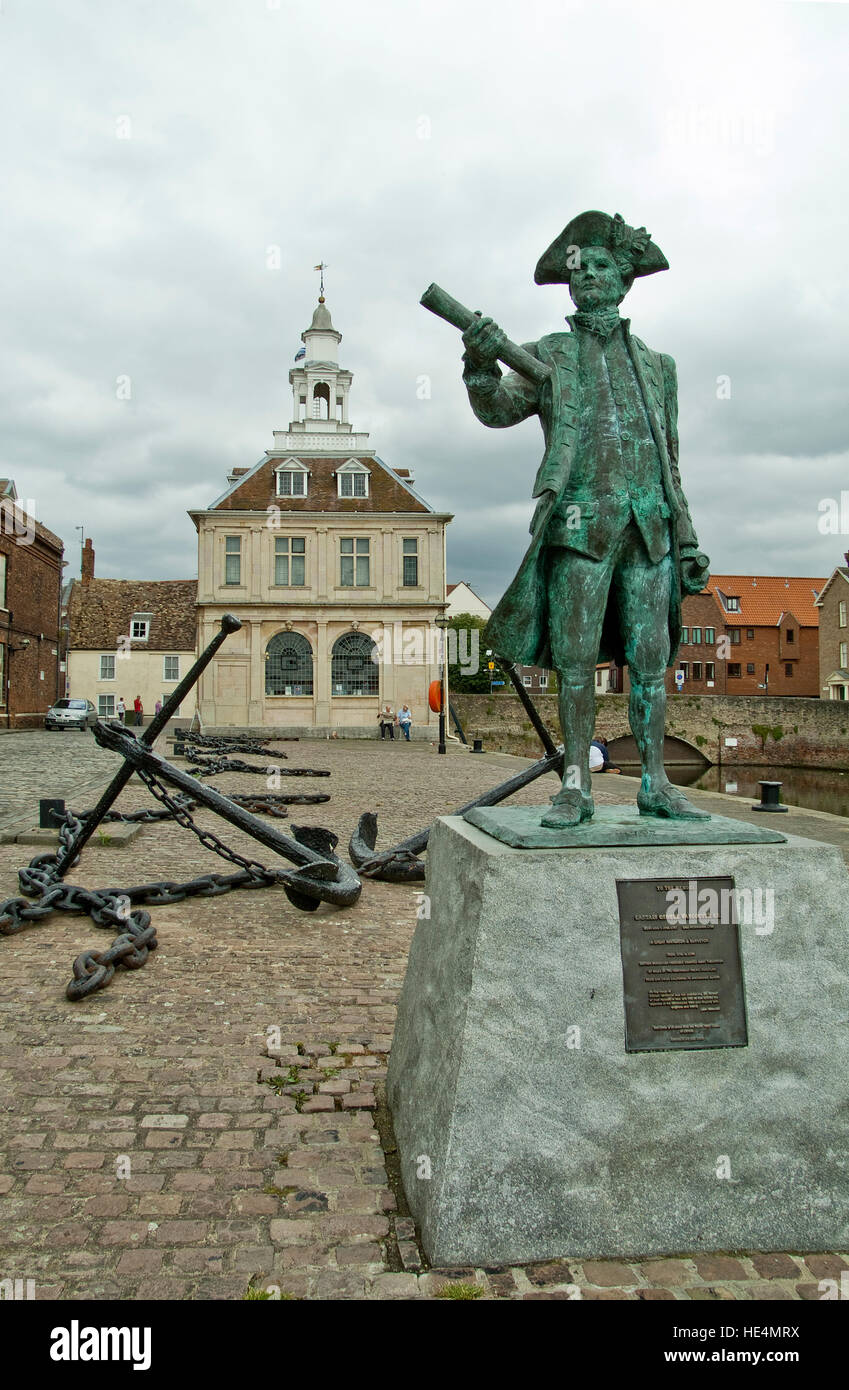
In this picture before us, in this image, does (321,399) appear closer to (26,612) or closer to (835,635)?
(26,612)

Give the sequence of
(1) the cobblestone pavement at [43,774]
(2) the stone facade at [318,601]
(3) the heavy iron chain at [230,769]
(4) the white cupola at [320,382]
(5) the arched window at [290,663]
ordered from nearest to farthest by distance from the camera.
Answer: (1) the cobblestone pavement at [43,774] → (3) the heavy iron chain at [230,769] → (2) the stone facade at [318,601] → (5) the arched window at [290,663] → (4) the white cupola at [320,382]

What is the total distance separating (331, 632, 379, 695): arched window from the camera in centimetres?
3431

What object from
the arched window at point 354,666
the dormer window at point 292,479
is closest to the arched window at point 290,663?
the arched window at point 354,666

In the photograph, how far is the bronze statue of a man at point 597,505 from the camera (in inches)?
121

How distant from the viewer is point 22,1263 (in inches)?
89.1

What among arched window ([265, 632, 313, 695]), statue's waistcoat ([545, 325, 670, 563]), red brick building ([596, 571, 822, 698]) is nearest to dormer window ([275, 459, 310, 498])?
arched window ([265, 632, 313, 695])

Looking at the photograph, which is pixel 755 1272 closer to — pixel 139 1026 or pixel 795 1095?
pixel 795 1095

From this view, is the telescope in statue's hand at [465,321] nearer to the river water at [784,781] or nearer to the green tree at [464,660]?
the river water at [784,781]

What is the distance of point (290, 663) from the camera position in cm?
3441

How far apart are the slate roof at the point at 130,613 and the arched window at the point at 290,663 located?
438 inches

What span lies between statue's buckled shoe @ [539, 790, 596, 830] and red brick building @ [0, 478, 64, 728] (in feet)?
114

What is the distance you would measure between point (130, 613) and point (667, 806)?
153ft

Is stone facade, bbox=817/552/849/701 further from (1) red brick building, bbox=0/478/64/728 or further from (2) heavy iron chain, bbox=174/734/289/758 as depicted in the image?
(1) red brick building, bbox=0/478/64/728

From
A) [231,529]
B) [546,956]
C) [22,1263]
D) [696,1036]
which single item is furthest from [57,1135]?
[231,529]
